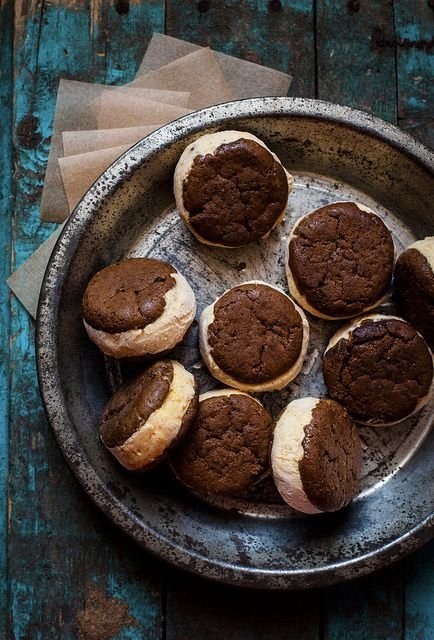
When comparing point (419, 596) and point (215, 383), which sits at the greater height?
point (215, 383)

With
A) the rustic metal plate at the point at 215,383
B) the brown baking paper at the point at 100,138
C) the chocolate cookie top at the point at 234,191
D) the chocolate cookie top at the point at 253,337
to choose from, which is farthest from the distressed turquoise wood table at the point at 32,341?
the chocolate cookie top at the point at 253,337

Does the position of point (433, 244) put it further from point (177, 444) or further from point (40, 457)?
point (40, 457)

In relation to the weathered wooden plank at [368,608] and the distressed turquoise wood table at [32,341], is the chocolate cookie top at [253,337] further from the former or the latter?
the weathered wooden plank at [368,608]

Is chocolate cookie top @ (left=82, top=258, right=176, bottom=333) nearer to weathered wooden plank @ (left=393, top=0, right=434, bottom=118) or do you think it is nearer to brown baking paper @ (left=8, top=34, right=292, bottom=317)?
brown baking paper @ (left=8, top=34, right=292, bottom=317)

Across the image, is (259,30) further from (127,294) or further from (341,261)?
(127,294)

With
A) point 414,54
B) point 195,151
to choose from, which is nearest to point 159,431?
point 195,151

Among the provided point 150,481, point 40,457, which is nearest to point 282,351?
point 150,481

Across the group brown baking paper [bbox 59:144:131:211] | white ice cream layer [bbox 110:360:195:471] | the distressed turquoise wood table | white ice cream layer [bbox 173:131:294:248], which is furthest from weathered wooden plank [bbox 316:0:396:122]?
white ice cream layer [bbox 110:360:195:471]
